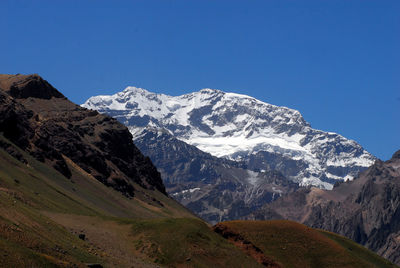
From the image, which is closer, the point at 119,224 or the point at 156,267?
the point at 156,267

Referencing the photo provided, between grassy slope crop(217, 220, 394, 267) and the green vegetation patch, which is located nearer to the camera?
the green vegetation patch

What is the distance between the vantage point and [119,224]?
92.2 meters

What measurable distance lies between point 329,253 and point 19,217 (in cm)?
4996

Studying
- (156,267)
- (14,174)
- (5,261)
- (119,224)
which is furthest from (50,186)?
(5,261)

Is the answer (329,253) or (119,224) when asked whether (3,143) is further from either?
(329,253)

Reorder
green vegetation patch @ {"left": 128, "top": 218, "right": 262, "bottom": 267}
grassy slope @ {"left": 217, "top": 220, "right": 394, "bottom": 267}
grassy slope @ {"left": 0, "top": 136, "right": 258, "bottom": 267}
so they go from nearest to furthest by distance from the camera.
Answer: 1. grassy slope @ {"left": 0, "top": 136, "right": 258, "bottom": 267}
2. green vegetation patch @ {"left": 128, "top": 218, "right": 262, "bottom": 267}
3. grassy slope @ {"left": 217, "top": 220, "right": 394, "bottom": 267}

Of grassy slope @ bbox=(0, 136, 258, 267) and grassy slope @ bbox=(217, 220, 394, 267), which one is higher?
grassy slope @ bbox=(217, 220, 394, 267)

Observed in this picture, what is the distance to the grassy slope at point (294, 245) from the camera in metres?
92.6

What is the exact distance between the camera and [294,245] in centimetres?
9525

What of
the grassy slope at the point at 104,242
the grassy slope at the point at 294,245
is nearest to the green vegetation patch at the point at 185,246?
the grassy slope at the point at 104,242

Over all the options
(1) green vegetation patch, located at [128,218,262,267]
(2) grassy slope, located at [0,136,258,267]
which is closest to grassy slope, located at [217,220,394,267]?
(1) green vegetation patch, located at [128,218,262,267]

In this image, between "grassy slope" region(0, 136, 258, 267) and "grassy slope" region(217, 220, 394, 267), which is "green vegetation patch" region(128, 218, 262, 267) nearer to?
"grassy slope" region(0, 136, 258, 267)

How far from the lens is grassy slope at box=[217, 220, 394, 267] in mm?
92562

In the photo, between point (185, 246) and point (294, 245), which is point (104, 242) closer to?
point (185, 246)
